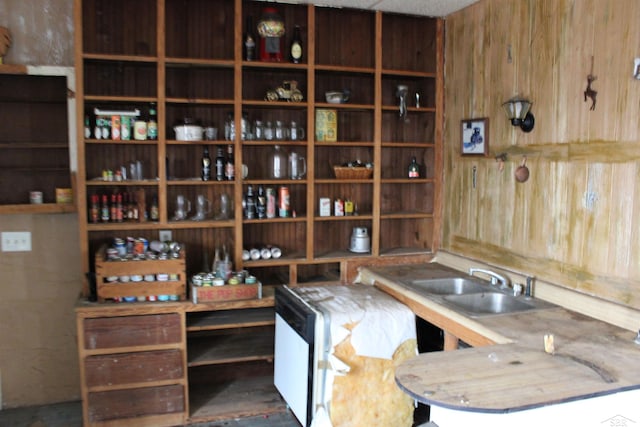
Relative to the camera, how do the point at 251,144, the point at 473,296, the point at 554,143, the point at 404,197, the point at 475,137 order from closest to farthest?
the point at 554,143
the point at 473,296
the point at 475,137
the point at 251,144
the point at 404,197

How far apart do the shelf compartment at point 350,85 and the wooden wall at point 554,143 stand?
529 millimetres

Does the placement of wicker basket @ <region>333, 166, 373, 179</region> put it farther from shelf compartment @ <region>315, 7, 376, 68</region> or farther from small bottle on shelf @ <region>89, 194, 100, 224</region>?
small bottle on shelf @ <region>89, 194, 100, 224</region>

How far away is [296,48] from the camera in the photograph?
10.9 ft

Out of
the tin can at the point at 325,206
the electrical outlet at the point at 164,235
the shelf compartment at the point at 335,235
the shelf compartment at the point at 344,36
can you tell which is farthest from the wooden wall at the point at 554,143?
the electrical outlet at the point at 164,235

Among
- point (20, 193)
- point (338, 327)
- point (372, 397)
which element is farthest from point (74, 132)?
point (372, 397)

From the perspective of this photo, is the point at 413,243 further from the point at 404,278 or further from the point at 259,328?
the point at 259,328

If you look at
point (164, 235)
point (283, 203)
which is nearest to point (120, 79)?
point (164, 235)

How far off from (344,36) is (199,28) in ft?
3.03

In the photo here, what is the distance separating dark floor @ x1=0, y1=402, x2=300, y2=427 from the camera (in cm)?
310

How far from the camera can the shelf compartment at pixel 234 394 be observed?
3.16m

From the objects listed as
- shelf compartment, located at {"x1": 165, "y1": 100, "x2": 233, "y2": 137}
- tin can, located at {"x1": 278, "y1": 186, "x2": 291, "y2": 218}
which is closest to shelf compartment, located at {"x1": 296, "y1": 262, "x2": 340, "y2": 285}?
tin can, located at {"x1": 278, "y1": 186, "x2": 291, "y2": 218}

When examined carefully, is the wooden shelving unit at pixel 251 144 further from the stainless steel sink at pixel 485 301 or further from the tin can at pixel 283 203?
the stainless steel sink at pixel 485 301

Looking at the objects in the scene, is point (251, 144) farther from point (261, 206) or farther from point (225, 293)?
point (225, 293)

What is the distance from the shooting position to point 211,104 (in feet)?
10.8
